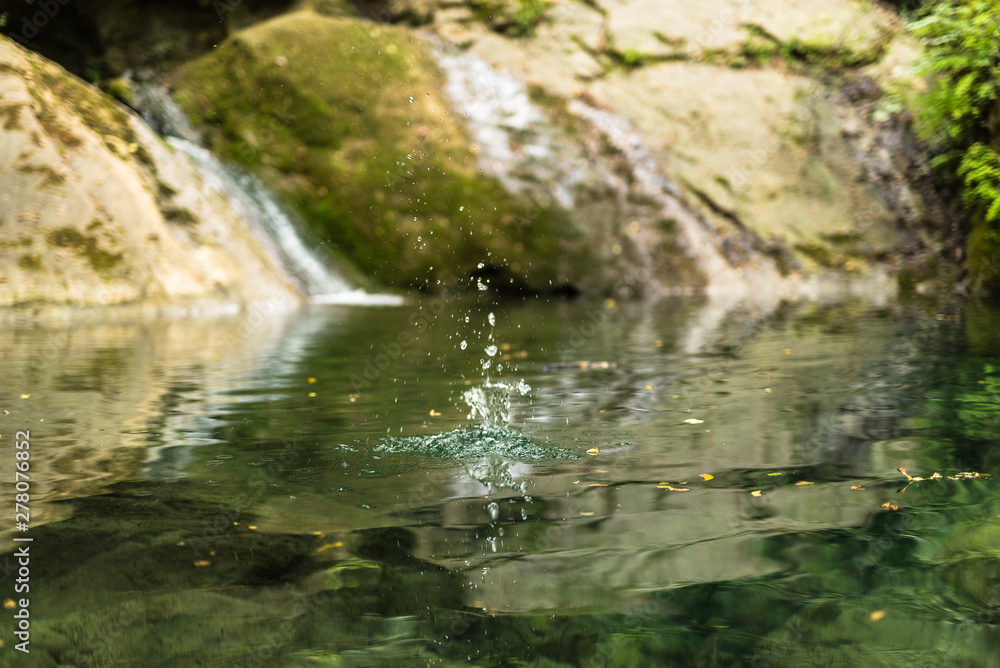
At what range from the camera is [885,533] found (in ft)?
9.68

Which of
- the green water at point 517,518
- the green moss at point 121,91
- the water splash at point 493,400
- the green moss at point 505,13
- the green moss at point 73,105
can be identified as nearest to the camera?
the green water at point 517,518

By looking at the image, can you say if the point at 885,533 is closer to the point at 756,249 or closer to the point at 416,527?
the point at 416,527

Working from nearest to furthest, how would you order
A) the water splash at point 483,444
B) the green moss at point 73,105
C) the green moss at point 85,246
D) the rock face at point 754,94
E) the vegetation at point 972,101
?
the water splash at point 483,444
the vegetation at point 972,101
the green moss at point 85,246
the green moss at point 73,105
the rock face at point 754,94

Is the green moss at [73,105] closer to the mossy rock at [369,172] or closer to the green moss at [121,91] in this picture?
the green moss at [121,91]

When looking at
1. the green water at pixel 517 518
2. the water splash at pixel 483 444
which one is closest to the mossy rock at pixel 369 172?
the green water at pixel 517 518

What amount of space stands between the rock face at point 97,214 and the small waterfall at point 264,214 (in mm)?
1181

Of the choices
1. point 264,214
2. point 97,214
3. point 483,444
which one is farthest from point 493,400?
point 264,214

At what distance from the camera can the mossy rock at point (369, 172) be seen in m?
16.9

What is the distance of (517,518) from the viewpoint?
323cm

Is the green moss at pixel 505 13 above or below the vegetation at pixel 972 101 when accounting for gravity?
above

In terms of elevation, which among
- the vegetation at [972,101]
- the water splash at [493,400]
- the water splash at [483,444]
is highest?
the vegetation at [972,101]

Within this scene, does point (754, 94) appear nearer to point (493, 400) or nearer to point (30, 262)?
point (30, 262)

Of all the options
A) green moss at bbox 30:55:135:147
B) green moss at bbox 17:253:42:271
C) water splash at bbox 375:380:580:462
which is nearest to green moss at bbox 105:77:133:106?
green moss at bbox 30:55:135:147

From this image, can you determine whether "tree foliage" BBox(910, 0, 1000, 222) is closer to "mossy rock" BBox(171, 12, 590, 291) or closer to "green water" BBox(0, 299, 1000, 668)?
"mossy rock" BBox(171, 12, 590, 291)
